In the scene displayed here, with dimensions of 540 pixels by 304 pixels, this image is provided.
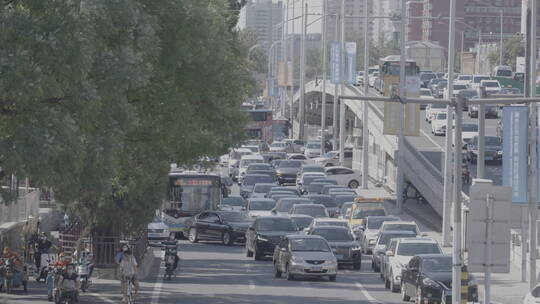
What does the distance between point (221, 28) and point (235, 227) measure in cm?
1983

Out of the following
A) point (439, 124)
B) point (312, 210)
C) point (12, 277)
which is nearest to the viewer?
point (12, 277)

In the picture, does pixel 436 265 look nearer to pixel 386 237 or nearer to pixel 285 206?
pixel 386 237

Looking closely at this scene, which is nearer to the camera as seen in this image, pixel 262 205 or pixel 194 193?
pixel 194 193

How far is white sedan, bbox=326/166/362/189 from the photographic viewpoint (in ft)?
274

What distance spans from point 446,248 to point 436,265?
1798 cm

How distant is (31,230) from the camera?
47.6 metres

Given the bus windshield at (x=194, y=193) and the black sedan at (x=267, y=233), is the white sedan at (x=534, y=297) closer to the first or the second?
the black sedan at (x=267, y=233)

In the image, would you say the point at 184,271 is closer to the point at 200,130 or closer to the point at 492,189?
the point at 200,130

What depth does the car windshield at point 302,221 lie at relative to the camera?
51463mm

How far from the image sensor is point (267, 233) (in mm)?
46875

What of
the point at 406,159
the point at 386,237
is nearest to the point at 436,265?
the point at 386,237

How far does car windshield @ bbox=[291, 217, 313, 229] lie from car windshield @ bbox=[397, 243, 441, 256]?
1391 centimetres

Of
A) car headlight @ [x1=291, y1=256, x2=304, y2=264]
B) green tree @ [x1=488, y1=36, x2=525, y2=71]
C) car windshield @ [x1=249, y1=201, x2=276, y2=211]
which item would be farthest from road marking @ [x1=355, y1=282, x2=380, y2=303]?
green tree @ [x1=488, y1=36, x2=525, y2=71]

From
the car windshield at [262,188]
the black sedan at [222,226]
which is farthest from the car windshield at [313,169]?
the black sedan at [222,226]
